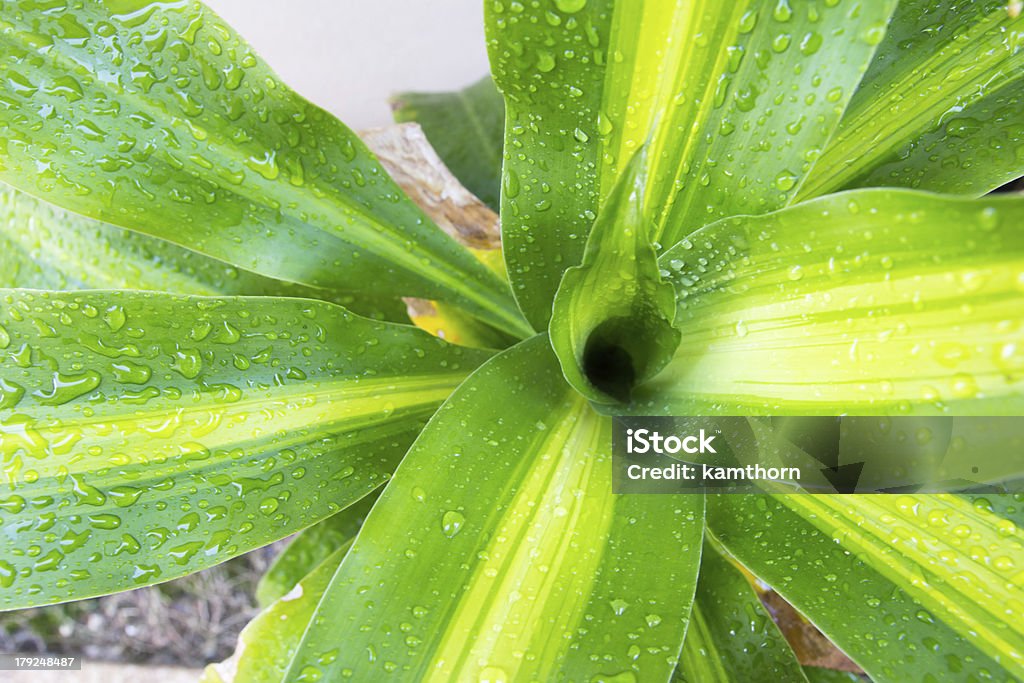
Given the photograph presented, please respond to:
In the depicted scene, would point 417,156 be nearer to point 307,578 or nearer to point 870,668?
point 307,578

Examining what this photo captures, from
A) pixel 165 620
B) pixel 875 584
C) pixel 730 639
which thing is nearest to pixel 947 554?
pixel 875 584

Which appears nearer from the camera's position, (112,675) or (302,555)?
(302,555)

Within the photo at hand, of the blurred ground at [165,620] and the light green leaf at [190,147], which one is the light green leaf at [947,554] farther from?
the blurred ground at [165,620]

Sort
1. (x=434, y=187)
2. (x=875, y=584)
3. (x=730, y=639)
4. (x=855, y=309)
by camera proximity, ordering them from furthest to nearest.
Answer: (x=434, y=187) < (x=730, y=639) < (x=875, y=584) < (x=855, y=309)

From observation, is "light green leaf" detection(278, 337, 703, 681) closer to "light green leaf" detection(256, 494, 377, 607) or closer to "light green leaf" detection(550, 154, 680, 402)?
"light green leaf" detection(550, 154, 680, 402)

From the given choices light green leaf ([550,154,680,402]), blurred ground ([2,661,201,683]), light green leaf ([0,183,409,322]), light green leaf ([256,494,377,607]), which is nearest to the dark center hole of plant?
light green leaf ([550,154,680,402])

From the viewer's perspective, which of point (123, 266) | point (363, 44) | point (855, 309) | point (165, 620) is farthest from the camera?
point (165, 620)

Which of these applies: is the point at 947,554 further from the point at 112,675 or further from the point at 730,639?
the point at 112,675

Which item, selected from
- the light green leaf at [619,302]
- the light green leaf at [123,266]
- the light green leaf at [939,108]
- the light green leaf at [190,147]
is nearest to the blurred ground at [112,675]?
the light green leaf at [123,266]
